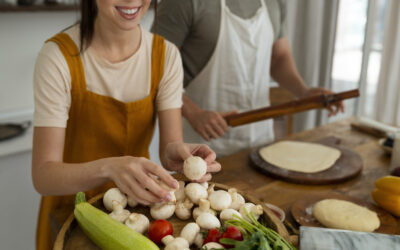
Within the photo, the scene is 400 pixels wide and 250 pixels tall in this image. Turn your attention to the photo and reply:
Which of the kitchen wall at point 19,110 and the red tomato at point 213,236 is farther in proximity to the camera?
the kitchen wall at point 19,110

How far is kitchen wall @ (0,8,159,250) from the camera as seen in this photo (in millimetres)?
2102

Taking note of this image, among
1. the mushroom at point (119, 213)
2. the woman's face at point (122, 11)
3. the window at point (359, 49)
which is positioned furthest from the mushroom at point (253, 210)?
the window at point (359, 49)

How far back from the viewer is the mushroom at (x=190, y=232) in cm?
74

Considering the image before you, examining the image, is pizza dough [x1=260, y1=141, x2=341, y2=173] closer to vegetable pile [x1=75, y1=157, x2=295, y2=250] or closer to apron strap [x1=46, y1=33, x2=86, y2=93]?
vegetable pile [x1=75, y1=157, x2=295, y2=250]

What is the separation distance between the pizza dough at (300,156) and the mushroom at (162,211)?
2.00 ft

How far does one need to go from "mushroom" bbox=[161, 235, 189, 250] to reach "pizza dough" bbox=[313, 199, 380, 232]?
0.45m

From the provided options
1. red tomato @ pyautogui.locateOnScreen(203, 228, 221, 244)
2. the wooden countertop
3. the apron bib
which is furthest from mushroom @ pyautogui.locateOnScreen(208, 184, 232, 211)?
the apron bib

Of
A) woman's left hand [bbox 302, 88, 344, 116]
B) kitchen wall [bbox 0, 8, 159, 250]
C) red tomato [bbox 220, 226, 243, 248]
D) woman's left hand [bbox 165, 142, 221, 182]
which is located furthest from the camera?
kitchen wall [bbox 0, 8, 159, 250]

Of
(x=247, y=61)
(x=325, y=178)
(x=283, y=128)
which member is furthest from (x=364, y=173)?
(x=283, y=128)

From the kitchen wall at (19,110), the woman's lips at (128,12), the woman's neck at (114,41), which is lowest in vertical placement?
the kitchen wall at (19,110)

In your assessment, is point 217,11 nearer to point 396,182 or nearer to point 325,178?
point 325,178

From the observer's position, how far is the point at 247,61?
5.71 feet

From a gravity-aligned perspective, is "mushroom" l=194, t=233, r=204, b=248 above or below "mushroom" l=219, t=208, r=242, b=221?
below

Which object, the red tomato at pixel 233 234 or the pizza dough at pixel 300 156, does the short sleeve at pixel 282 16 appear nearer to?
the pizza dough at pixel 300 156
